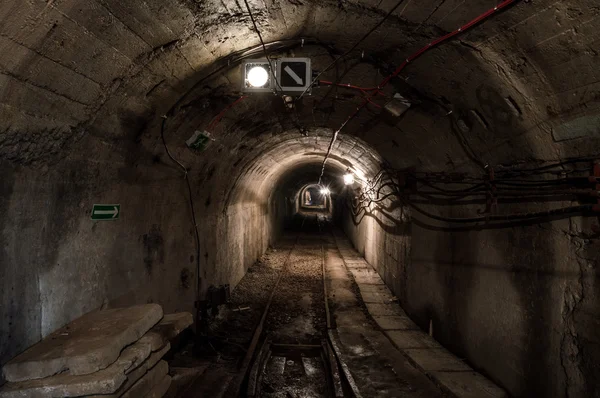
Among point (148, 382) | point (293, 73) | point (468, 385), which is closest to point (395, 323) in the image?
point (468, 385)

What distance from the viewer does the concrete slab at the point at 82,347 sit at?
2.80 meters

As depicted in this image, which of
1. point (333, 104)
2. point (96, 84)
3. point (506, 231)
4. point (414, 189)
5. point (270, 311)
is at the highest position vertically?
point (333, 104)

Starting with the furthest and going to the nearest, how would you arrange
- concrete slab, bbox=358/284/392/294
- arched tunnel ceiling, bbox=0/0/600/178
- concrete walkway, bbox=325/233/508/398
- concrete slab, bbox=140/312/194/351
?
concrete slab, bbox=358/284/392/294 → concrete walkway, bbox=325/233/508/398 → concrete slab, bbox=140/312/194/351 → arched tunnel ceiling, bbox=0/0/600/178

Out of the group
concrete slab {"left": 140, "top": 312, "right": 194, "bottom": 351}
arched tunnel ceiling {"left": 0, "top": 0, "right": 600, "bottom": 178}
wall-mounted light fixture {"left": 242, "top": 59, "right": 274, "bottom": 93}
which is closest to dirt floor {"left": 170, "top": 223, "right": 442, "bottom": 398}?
concrete slab {"left": 140, "top": 312, "right": 194, "bottom": 351}

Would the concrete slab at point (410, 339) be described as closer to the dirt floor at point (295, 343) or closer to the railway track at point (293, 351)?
the dirt floor at point (295, 343)

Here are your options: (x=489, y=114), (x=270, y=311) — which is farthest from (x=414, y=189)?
(x=270, y=311)

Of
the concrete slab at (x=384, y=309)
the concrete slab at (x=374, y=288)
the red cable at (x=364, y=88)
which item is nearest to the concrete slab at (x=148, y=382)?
the red cable at (x=364, y=88)

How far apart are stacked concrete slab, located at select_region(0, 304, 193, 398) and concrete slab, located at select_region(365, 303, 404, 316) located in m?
5.76

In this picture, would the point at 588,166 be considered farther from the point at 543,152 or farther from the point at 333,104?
the point at 333,104

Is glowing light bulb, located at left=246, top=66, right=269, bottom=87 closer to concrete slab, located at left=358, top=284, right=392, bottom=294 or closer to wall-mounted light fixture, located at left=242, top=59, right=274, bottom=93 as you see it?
wall-mounted light fixture, located at left=242, top=59, right=274, bottom=93

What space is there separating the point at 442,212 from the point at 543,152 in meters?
2.71

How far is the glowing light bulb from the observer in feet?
13.8

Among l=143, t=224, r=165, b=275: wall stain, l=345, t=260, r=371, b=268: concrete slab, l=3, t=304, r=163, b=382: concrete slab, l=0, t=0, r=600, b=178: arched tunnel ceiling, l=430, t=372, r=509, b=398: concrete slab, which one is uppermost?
l=0, t=0, r=600, b=178: arched tunnel ceiling

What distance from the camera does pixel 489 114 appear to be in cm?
416
